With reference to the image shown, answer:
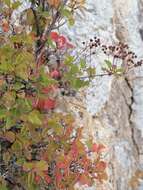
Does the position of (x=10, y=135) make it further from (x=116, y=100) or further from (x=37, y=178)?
(x=116, y=100)

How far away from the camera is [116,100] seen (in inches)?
160

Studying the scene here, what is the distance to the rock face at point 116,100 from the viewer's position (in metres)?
3.79

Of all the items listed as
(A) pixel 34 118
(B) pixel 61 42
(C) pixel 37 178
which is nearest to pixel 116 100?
(B) pixel 61 42

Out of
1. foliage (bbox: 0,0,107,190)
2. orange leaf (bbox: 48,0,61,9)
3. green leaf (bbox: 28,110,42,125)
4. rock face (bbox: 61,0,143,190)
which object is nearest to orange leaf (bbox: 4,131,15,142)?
foliage (bbox: 0,0,107,190)

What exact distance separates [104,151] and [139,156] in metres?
0.53

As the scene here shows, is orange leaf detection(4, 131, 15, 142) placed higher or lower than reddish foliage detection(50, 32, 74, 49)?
lower

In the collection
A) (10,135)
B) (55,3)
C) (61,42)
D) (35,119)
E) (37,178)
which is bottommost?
(37,178)

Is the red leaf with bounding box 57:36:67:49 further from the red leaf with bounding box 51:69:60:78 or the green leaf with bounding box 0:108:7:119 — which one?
the green leaf with bounding box 0:108:7:119

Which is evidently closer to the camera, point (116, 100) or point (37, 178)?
point (37, 178)

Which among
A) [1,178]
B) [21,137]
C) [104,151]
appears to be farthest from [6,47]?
[104,151]

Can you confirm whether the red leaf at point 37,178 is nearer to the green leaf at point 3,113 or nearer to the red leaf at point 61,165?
the red leaf at point 61,165

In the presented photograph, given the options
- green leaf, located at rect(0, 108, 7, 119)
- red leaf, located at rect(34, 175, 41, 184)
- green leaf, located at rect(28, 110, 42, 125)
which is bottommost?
red leaf, located at rect(34, 175, 41, 184)

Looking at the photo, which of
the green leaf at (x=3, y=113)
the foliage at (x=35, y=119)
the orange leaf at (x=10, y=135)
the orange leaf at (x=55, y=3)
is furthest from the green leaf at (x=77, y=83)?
the green leaf at (x=3, y=113)

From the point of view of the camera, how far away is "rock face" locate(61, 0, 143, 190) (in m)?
3.79
